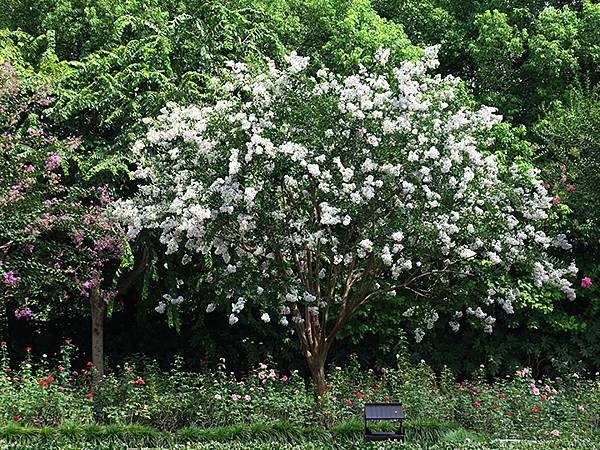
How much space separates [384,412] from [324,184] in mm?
1868

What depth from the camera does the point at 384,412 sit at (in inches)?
241

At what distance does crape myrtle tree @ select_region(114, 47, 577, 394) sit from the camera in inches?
260

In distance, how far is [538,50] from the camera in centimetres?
1198

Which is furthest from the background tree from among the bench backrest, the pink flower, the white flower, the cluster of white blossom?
the pink flower

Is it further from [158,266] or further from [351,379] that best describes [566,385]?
[158,266]

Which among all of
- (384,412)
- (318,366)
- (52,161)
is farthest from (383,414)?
(52,161)

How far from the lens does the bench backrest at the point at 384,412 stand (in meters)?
6.10

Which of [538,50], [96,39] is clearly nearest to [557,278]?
[538,50]

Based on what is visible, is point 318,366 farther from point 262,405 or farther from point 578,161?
point 578,161

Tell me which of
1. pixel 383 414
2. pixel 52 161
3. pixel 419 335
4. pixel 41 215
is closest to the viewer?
pixel 383 414

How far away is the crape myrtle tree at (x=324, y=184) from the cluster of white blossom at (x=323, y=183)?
1 cm

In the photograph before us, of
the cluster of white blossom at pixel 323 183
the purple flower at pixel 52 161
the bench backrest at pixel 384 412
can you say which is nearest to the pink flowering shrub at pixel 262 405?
the cluster of white blossom at pixel 323 183

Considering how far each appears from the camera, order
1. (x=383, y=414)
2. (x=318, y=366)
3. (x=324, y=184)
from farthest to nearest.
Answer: (x=318, y=366), (x=324, y=184), (x=383, y=414)

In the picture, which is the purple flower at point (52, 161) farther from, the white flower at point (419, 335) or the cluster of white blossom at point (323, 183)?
the white flower at point (419, 335)
